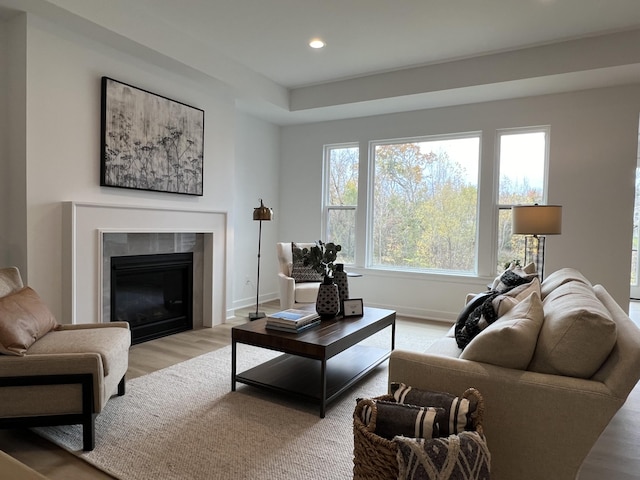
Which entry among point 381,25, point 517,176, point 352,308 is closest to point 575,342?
point 352,308

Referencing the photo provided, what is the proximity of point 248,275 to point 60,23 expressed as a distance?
3497 mm

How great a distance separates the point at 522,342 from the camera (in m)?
1.65

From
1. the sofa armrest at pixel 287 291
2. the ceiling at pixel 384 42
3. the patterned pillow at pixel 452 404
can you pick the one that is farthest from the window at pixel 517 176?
the patterned pillow at pixel 452 404

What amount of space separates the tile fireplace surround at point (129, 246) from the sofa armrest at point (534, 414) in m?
2.89

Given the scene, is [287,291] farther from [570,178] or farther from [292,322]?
[570,178]

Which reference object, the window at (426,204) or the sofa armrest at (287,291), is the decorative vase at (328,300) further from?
the window at (426,204)

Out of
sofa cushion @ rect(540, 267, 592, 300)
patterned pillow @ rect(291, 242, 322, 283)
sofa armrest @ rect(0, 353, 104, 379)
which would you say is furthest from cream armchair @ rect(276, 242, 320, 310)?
sofa armrest @ rect(0, 353, 104, 379)

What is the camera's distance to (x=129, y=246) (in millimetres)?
3809

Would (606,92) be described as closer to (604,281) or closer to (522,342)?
(604,281)

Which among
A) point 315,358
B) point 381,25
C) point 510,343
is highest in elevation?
point 381,25

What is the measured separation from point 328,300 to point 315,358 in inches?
29.7

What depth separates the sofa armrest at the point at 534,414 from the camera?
149cm

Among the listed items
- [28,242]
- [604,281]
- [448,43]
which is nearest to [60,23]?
[28,242]

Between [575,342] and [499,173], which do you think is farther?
[499,173]
